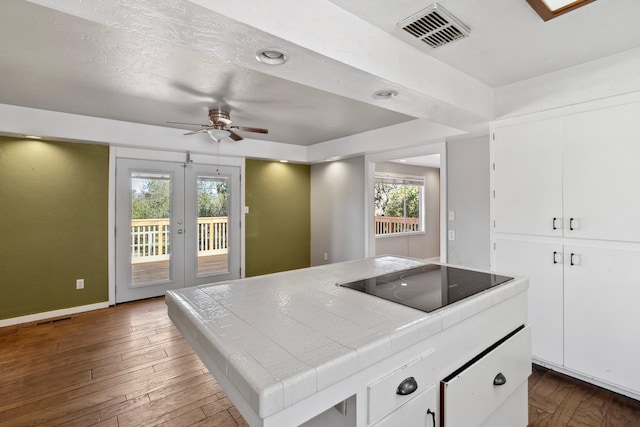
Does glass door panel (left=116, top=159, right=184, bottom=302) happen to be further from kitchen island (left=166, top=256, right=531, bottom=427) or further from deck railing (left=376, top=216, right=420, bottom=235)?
deck railing (left=376, top=216, right=420, bottom=235)

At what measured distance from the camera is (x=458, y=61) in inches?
87.9

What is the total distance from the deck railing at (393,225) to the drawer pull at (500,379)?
575 cm

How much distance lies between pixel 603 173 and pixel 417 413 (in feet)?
7.51

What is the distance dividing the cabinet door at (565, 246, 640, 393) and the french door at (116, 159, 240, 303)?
4.39m

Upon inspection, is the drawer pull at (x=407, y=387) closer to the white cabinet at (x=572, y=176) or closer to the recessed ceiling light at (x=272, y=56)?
the recessed ceiling light at (x=272, y=56)

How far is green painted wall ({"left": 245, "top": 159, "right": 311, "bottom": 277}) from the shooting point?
5.39m

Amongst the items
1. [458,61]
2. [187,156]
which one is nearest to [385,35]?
[458,61]

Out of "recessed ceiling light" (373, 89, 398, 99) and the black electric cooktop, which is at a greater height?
"recessed ceiling light" (373, 89, 398, 99)

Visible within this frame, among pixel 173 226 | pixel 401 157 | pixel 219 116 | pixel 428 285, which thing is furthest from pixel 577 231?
pixel 173 226

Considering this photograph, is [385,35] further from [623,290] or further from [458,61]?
[623,290]

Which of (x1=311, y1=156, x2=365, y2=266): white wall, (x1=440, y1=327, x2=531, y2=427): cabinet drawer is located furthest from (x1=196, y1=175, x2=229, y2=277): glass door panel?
(x1=440, y1=327, x2=531, y2=427): cabinet drawer

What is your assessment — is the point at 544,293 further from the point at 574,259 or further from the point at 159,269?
the point at 159,269

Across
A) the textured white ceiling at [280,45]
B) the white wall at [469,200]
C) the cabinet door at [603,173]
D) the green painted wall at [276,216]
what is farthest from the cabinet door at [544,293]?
the green painted wall at [276,216]

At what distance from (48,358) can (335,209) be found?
4087 millimetres
